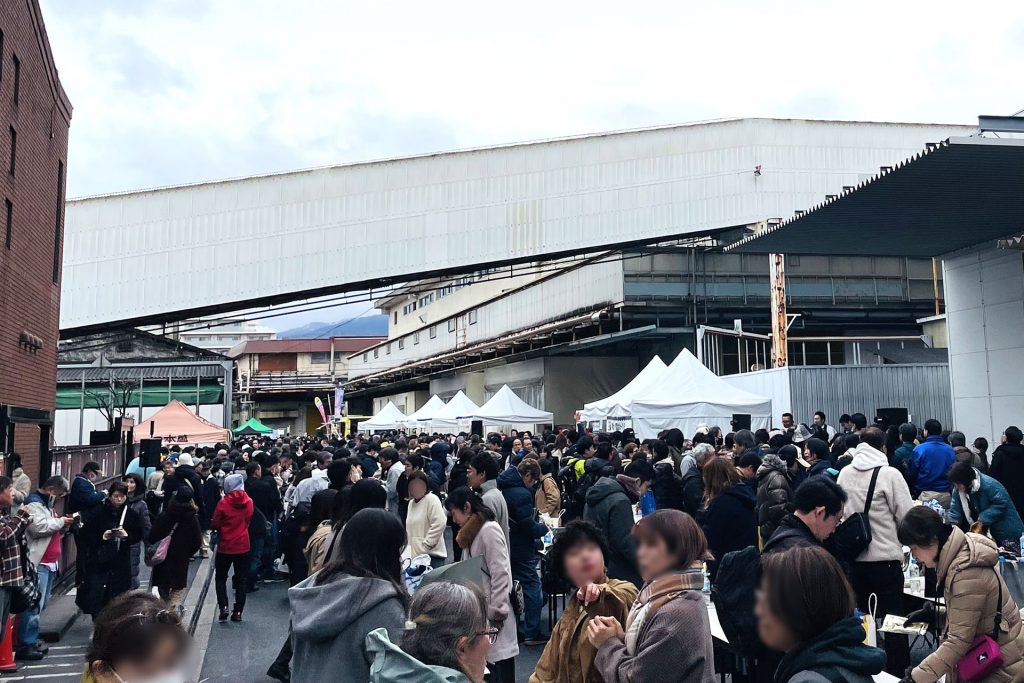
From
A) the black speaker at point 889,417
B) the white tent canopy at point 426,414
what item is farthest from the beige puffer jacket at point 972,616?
the white tent canopy at point 426,414

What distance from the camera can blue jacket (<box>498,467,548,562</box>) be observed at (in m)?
8.01

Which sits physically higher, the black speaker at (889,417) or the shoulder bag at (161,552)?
the black speaker at (889,417)

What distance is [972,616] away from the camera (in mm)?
4020

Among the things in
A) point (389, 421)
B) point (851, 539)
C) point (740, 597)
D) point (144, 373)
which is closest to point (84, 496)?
point (851, 539)

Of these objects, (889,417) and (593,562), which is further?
(889,417)

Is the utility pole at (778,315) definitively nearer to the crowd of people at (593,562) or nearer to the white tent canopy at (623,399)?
the white tent canopy at (623,399)

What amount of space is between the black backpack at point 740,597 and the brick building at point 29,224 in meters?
11.9

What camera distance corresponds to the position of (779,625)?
99.4 inches

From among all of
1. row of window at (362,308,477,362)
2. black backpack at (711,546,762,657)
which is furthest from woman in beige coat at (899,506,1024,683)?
row of window at (362,308,477,362)

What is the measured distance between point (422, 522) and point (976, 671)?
4500 millimetres

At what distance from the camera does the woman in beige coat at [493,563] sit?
555 centimetres

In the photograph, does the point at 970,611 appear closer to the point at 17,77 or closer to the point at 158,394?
the point at 17,77

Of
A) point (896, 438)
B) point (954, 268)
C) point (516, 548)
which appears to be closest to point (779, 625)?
point (516, 548)

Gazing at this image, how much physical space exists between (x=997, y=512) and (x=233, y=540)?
301 inches
